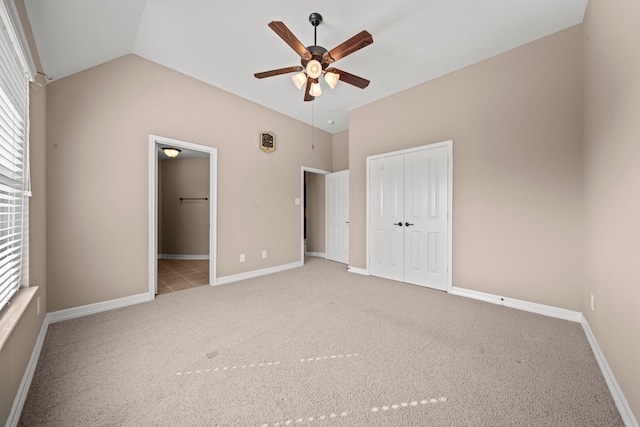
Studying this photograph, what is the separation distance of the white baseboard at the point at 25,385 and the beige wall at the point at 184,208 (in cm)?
397

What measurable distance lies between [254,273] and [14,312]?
2.87 metres

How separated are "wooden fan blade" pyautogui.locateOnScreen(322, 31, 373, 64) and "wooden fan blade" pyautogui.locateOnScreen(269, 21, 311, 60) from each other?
7.7 inches

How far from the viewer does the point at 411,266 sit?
3777 millimetres

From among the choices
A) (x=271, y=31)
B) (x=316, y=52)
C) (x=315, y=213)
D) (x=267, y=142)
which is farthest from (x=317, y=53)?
(x=315, y=213)

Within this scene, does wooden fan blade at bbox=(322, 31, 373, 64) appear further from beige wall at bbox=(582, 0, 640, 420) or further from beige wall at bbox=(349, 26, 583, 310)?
beige wall at bbox=(349, 26, 583, 310)

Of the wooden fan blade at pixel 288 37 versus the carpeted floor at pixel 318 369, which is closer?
the carpeted floor at pixel 318 369

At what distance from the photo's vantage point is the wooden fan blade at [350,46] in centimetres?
210

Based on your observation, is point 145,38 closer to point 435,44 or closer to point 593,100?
point 435,44

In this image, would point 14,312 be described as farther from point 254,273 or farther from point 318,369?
point 254,273

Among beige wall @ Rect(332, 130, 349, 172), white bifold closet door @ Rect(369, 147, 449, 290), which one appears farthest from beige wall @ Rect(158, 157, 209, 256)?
white bifold closet door @ Rect(369, 147, 449, 290)

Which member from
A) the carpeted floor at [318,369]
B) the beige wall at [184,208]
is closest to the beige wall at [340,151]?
the beige wall at [184,208]

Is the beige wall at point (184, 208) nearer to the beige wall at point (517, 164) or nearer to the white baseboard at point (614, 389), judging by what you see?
the beige wall at point (517, 164)

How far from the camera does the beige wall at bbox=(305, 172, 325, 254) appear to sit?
19.6 feet

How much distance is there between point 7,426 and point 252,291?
7.59 feet
